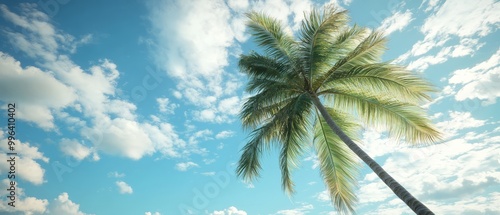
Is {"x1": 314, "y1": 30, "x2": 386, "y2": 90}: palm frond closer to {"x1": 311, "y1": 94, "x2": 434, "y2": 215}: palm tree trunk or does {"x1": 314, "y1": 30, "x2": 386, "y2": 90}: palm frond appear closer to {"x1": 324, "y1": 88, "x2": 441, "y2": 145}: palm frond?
{"x1": 324, "y1": 88, "x2": 441, "y2": 145}: palm frond

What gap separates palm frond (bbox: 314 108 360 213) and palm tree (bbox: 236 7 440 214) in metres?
0.03

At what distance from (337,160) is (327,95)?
2.20 m

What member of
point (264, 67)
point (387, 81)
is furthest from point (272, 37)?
point (387, 81)

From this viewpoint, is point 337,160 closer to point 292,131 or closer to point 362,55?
point 292,131

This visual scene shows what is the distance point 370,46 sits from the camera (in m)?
9.41

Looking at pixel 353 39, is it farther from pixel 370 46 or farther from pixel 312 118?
pixel 312 118

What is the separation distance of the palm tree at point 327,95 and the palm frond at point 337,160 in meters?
0.03

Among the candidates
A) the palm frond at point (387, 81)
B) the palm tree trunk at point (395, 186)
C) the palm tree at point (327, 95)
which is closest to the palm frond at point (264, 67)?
the palm tree at point (327, 95)

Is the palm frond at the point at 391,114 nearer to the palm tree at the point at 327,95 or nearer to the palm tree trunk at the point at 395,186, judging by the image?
the palm tree at the point at 327,95

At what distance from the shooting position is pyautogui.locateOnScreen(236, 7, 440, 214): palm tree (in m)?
9.20

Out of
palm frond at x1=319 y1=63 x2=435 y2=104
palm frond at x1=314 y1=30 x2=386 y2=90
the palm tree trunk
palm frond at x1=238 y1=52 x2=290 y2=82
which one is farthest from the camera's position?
palm frond at x1=238 y1=52 x2=290 y2=82

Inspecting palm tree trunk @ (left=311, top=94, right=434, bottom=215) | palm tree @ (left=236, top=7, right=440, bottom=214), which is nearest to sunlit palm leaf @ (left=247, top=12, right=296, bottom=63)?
palm tree @ (left=236, top=7, right=440, bottom=214)

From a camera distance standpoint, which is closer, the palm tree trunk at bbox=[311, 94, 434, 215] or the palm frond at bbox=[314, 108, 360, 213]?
the palm tree trunk at bbox=[311, 94, 434, 215]

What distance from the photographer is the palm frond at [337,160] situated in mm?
10195
